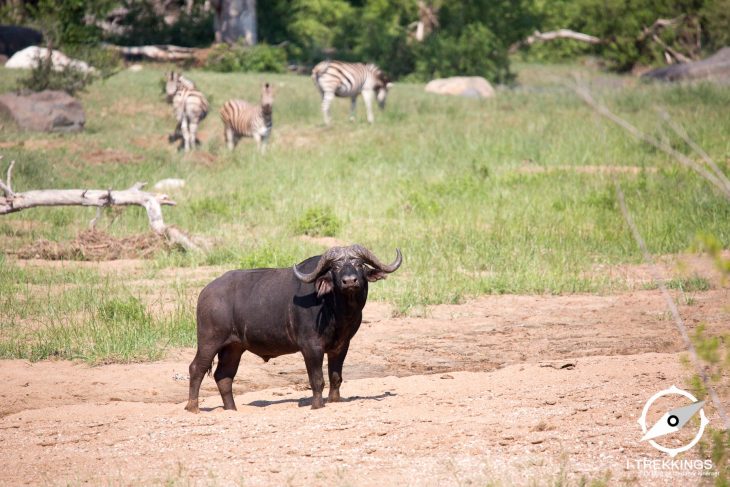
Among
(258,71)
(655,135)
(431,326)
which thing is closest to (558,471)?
(431,326)

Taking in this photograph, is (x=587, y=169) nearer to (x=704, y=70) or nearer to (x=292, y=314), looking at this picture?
(x=292, y=314)

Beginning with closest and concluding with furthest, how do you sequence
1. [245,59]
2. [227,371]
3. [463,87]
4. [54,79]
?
[227,371] → [54,79] → [463,87] → [245,59]

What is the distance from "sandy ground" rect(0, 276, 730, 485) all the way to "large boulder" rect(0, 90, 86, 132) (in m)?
13.8

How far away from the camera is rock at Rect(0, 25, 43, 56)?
1235 inches

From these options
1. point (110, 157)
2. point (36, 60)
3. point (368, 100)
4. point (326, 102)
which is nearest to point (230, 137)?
point (110, 157)

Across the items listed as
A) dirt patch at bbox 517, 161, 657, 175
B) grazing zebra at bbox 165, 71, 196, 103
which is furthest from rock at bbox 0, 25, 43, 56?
dirt patch at bbox 517, 161, 657, 175

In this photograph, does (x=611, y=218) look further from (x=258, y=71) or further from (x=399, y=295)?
(x=258, y=71)

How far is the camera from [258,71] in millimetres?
33094

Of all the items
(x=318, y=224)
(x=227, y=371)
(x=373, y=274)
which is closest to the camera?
(x=373, y=274)

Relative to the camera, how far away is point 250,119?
22.0 metres

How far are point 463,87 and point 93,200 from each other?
57.4ft

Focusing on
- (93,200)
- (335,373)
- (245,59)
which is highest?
(335,373)

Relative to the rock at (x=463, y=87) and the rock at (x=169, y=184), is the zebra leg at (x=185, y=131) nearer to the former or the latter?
the rock at (x=169, y=184)

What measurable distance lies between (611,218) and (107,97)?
14870mm
